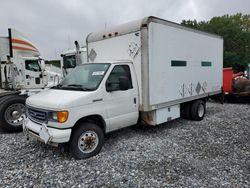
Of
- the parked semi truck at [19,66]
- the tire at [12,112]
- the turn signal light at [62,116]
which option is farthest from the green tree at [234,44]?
the turn signal light at [62,116]

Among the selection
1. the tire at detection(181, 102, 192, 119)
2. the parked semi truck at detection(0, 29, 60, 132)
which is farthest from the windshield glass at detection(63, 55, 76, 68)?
the tire at detection(181, 102, 192, 119)

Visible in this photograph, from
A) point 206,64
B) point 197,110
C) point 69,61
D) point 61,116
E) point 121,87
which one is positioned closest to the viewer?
point 61,116

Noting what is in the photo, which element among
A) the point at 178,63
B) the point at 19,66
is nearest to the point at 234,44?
the point at 178,63

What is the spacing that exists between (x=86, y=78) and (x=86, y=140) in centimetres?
148

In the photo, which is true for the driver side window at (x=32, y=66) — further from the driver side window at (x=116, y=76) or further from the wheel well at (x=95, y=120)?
the wheel well at (x=95, y=120)

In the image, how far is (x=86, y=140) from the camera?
4.34 metres

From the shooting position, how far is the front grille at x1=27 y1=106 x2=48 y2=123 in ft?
13.6

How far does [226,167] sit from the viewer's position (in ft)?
12.9

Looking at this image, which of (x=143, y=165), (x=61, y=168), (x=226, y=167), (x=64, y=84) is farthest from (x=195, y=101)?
(x=61, y=168)

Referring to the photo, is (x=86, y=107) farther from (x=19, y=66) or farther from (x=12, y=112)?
(x=19, y=66)

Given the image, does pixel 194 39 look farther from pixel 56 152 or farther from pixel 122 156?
pixel 56 152

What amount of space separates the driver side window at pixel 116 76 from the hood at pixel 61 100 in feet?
1.90

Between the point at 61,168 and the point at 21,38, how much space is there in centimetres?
646

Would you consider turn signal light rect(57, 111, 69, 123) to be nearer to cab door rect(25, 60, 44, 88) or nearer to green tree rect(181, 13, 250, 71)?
cab door rect(25, 60, 44, 88)
